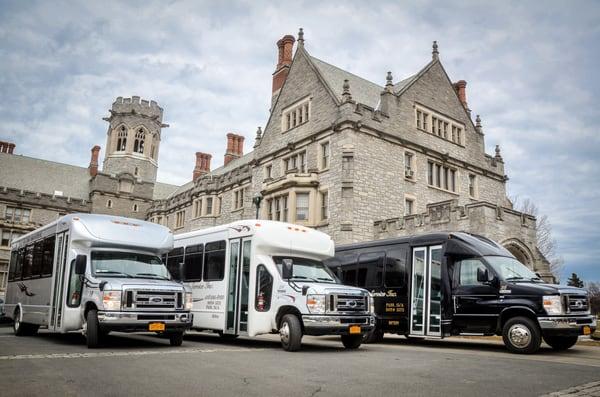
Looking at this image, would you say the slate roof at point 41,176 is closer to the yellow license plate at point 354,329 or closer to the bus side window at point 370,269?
the bus side window at point 370,269

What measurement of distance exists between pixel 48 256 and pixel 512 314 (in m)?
11.7

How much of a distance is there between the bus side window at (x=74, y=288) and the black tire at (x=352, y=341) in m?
6.21

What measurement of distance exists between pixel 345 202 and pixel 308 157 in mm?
4640

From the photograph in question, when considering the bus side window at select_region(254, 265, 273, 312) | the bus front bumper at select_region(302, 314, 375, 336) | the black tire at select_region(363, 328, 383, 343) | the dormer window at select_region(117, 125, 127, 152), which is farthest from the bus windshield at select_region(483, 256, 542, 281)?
the dormer window at select_region(117, 125, 127, 152)

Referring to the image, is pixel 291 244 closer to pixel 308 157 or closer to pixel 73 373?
pixel 73 373

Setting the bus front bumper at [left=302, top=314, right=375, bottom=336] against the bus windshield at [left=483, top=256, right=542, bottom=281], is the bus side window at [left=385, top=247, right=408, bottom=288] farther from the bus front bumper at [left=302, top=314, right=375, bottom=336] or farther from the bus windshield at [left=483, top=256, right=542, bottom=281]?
the bus front bumper at [left=302, top=314, right=375, bottom=336]

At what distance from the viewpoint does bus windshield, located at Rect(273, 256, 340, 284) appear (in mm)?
12062

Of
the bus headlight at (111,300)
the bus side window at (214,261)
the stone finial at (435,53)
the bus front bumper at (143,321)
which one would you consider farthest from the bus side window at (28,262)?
the stone finial at (435,53)

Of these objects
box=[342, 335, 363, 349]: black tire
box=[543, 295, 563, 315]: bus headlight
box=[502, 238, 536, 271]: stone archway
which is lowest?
box=[342, 335, 363, 349]: black tire

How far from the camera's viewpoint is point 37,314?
13.2 m

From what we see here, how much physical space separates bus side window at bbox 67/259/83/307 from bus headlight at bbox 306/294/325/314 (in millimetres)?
5148

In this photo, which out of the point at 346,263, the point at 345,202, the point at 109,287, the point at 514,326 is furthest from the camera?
the point at 345,202

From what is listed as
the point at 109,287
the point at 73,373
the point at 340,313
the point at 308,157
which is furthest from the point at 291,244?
the point at 308,157

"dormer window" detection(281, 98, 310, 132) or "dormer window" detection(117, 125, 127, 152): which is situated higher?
"dormer window" detection(117, 125, 127, 152)
